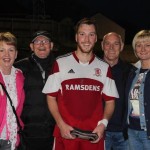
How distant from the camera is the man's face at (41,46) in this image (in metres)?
4.56

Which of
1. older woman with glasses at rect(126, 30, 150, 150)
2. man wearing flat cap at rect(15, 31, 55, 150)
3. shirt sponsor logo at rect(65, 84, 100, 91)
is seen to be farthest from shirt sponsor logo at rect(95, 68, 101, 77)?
man wearing flat cap at rect(15, 31, 55, 150)

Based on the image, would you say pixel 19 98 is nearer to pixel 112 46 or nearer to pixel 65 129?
pixel 65 129

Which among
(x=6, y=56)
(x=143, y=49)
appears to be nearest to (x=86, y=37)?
(x=143, y=49)

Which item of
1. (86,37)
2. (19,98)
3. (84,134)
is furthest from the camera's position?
(19,98)

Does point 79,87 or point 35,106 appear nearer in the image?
point 79,87

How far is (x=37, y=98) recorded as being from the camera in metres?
4.33

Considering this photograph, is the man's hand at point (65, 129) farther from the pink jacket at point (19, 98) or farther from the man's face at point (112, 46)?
the man's face at point (112, 46)

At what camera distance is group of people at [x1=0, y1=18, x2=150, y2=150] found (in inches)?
149

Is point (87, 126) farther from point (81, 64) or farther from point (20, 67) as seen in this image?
point (20, 67)

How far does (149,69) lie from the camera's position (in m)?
4.09

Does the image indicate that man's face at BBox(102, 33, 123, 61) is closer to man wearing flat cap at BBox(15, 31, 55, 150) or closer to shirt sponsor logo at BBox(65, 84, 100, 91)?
man wearing flat cap at BBox(15, 31, 55, 150)

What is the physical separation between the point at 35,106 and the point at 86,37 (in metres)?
1.21

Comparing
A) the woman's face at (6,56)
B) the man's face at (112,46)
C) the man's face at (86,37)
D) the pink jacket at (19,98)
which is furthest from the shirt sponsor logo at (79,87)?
the man's face at (112,46)

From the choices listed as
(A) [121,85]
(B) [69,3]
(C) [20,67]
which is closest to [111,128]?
(A) [121,85]
